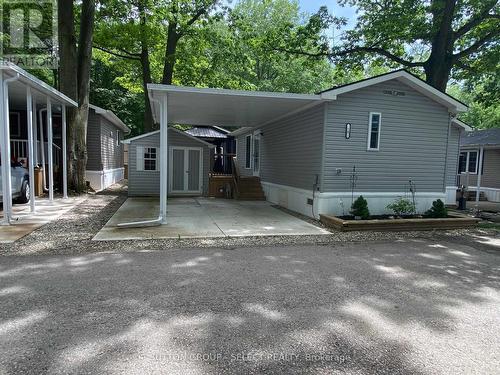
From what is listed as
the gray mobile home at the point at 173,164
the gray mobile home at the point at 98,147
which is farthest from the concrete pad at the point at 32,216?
the gray mobile home at the point at 98,147

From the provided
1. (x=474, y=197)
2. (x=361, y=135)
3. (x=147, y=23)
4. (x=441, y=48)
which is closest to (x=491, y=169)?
(x=474, y=197)

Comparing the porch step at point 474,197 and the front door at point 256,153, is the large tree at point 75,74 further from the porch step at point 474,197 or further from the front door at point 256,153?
the porch step at point 474,197

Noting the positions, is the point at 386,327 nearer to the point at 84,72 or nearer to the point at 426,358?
the point at 426,358

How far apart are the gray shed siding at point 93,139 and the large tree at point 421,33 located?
9.53m

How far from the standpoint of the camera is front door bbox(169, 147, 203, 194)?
45.6 ft

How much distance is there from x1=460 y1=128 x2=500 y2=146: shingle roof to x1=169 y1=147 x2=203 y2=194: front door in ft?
40.2

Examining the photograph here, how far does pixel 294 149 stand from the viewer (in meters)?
11.0

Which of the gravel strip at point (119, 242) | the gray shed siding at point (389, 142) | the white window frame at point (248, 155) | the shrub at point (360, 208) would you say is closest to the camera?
the gravel strip at point (119, 242)

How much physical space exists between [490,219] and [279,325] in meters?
10.1

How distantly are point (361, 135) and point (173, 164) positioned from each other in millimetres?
7709

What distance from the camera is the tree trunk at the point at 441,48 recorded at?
41.8ft

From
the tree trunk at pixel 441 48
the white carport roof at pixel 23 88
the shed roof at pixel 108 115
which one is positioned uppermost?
the tree trunk at pixel 441 48

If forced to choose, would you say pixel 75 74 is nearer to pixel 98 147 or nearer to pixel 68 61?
pixel 68 61

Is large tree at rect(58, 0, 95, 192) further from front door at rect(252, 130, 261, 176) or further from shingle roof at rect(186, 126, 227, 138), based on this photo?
shingle roof at rect(186, 126, 227, 138)
